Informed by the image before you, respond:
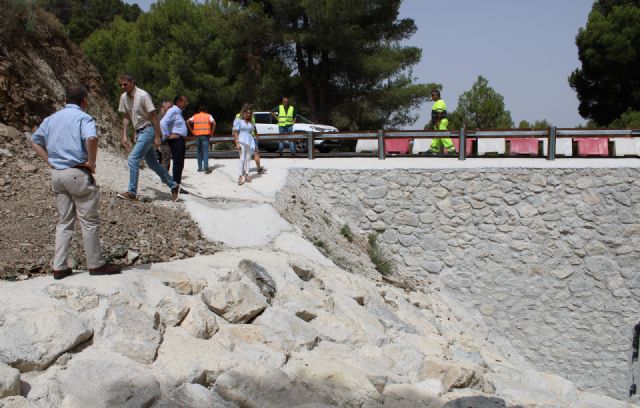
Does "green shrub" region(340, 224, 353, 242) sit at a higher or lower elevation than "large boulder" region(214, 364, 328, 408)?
higher

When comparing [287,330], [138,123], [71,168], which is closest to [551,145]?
[138,123]

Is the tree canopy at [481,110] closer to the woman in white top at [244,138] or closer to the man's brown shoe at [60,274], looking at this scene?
the woman in white top at [244,138]

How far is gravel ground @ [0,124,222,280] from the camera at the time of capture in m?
6.50

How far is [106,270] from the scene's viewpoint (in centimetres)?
593

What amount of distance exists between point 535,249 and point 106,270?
9072 mm

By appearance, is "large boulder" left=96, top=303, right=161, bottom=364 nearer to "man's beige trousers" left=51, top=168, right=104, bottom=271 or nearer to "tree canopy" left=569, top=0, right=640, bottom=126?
"man's beige trousers" left=51, top=168, right=104, bottom=271

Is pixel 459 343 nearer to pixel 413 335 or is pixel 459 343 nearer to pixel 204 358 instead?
pixel 413 335

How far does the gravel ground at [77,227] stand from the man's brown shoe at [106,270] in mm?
522

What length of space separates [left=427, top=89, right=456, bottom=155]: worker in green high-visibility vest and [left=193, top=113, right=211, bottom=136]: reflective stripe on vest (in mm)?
5321

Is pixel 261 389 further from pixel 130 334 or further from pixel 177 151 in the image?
pixel 177 151

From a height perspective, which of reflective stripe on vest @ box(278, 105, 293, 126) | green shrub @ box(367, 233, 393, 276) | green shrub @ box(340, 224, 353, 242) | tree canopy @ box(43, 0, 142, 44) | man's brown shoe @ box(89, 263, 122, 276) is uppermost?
tree canopy @ box(43, 0, 142, 44)

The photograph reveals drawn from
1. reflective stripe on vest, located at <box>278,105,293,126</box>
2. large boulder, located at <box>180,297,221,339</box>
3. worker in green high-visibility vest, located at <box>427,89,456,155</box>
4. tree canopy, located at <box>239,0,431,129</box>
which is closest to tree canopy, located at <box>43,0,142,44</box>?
tree canopy, located at <box>239,0,431,129</box>

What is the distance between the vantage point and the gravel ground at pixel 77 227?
256 inches

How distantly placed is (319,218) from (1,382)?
8.47 metres
